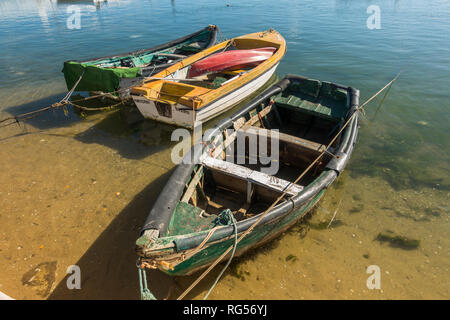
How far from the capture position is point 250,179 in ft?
19.6

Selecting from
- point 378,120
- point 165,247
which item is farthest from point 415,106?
point 165,247

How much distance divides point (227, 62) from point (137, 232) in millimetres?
8504

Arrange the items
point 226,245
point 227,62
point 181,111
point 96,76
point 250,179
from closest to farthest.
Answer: point 226,245 → point 250,179 → point 181,111 → point 96,76 → point 227,62

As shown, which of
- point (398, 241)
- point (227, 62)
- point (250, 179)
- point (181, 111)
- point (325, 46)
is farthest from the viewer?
point (325, 46)

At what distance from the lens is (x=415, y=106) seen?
40.5 ft

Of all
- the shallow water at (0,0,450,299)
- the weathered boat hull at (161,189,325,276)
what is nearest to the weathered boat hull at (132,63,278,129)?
the shallow water at (0,0,450,299)

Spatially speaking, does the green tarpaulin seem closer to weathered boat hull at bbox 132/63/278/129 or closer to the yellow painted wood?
the yellow painted wood

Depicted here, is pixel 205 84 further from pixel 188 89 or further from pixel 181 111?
pixel 181 111

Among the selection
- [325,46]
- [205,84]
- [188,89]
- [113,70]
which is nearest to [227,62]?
[205,84]

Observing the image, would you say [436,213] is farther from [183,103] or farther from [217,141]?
[183,103]

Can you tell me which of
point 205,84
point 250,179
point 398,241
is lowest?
point 398,241

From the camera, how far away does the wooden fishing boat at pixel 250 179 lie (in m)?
4.49

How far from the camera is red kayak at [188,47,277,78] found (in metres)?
11.6

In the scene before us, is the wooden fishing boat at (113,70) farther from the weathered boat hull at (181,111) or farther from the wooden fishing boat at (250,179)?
the wooden fishing boat at (250,179)
